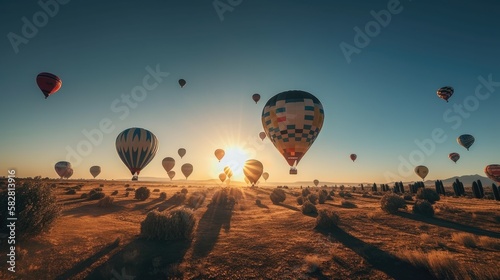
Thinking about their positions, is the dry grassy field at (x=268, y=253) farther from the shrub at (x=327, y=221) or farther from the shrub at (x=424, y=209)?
the shrub at (x=424, y=209)

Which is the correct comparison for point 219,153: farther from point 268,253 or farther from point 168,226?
point 268,253

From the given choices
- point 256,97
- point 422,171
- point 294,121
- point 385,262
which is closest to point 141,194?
point 294,121

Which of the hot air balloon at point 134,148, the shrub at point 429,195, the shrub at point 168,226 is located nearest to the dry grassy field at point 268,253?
the shrub at point 168,226

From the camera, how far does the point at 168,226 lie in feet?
40.6

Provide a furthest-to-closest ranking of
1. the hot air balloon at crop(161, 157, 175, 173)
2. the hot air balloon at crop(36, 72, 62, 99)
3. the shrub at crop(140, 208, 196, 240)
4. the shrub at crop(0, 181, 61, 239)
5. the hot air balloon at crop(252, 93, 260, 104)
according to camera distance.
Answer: the hot air balloon at crop(161, 157, 175, 173) < the hot air balloon at crop(252, 93, 260, 104) < the hot air balloon at crop(36, 72, 62, 99) < the shrub at crop(140, 208, 196, 240) < the shrub at crop(0, 181, 61, 239)

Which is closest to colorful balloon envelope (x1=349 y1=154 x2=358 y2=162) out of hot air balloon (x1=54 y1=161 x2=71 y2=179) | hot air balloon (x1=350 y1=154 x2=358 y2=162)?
hot air balloon (x1=350 y1=154 x2=358 y2=162)

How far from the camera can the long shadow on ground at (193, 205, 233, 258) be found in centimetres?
1124

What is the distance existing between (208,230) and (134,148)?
2492cm

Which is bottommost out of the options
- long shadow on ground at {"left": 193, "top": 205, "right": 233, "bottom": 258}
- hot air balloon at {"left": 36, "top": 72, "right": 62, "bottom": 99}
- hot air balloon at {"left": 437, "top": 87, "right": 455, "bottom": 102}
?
long shadow on ground at {"left": 193, "top": 205, "right": 233, "bottom": 258}

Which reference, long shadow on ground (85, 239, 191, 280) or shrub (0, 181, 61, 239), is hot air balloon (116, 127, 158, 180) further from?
long shadow on ground (85, 239, 191, 280)

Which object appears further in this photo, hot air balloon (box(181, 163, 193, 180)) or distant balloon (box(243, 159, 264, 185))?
hot air balloon (box(181, 163, 193, 180))

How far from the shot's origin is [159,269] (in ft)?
28.6

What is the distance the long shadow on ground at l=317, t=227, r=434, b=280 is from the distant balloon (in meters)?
51.5

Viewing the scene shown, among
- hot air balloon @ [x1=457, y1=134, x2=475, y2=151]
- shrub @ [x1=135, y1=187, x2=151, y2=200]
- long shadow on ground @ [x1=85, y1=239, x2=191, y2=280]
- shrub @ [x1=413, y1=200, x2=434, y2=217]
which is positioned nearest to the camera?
long shadow on ground @ [x1=85, y1=239, x2=191, y2=280]
